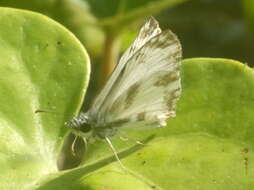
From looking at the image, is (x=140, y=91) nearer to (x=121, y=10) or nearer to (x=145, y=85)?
(x=145, y=85)

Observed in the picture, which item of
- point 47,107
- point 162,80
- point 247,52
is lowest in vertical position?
point 247,52

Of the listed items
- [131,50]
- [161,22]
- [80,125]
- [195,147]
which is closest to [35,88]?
[80,125]

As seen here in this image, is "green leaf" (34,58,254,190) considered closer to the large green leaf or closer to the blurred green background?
the large green leaf

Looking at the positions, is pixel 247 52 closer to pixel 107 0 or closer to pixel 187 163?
pixel 107 0

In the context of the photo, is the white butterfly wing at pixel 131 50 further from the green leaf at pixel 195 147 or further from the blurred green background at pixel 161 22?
the blurred green background at pixel 161 22

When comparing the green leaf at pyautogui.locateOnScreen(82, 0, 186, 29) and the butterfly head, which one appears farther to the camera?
the green leaf at pyautogui.locateOnScreen(82, 0, 186, 29)

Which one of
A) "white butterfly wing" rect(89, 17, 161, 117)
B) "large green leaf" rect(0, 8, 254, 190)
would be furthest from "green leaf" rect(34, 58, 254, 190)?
"white butterfly wing" rect(89, 17, 161, 117)

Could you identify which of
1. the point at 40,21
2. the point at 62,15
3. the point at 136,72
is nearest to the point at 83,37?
the point at 62,15
